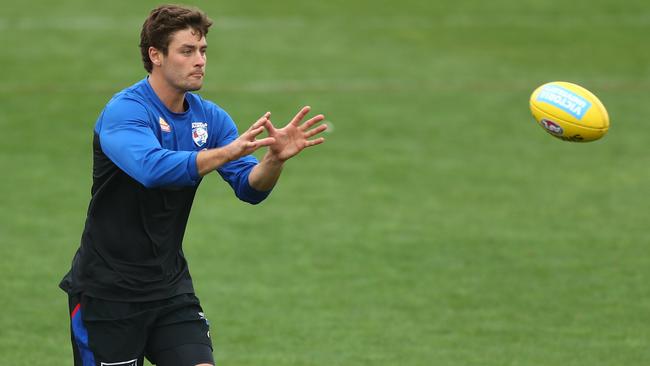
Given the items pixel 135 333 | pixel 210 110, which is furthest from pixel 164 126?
pixel 135 333

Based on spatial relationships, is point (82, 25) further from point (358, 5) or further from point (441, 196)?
point (441, 196)

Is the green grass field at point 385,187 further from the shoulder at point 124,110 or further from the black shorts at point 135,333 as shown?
the shoulder at point 124,110

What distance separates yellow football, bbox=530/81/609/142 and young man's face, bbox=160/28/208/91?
2.87 metres

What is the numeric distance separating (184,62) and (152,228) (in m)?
0.98

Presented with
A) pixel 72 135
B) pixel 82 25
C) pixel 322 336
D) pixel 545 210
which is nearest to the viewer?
pixel 322 336

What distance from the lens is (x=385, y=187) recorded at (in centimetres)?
1622

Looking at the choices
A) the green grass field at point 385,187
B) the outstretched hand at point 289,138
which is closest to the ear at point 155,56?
the outstretched hand at point 289,138

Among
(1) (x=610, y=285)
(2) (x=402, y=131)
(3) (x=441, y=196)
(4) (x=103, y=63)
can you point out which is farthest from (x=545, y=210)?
(4) (x=103, y=63)

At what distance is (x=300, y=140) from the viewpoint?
22.0 feet

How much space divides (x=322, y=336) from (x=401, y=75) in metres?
11.9

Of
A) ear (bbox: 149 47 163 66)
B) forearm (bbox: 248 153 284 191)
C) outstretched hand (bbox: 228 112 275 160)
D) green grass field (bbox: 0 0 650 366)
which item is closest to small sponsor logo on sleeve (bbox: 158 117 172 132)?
ear (bbox: 149 47 163 66)

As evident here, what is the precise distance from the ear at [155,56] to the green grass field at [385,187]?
3910 millimetres

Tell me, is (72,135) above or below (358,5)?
below

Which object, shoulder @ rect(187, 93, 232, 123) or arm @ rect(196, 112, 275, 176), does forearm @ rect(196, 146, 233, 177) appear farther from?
shoulder @ rect(187, 93, 232, 123)
